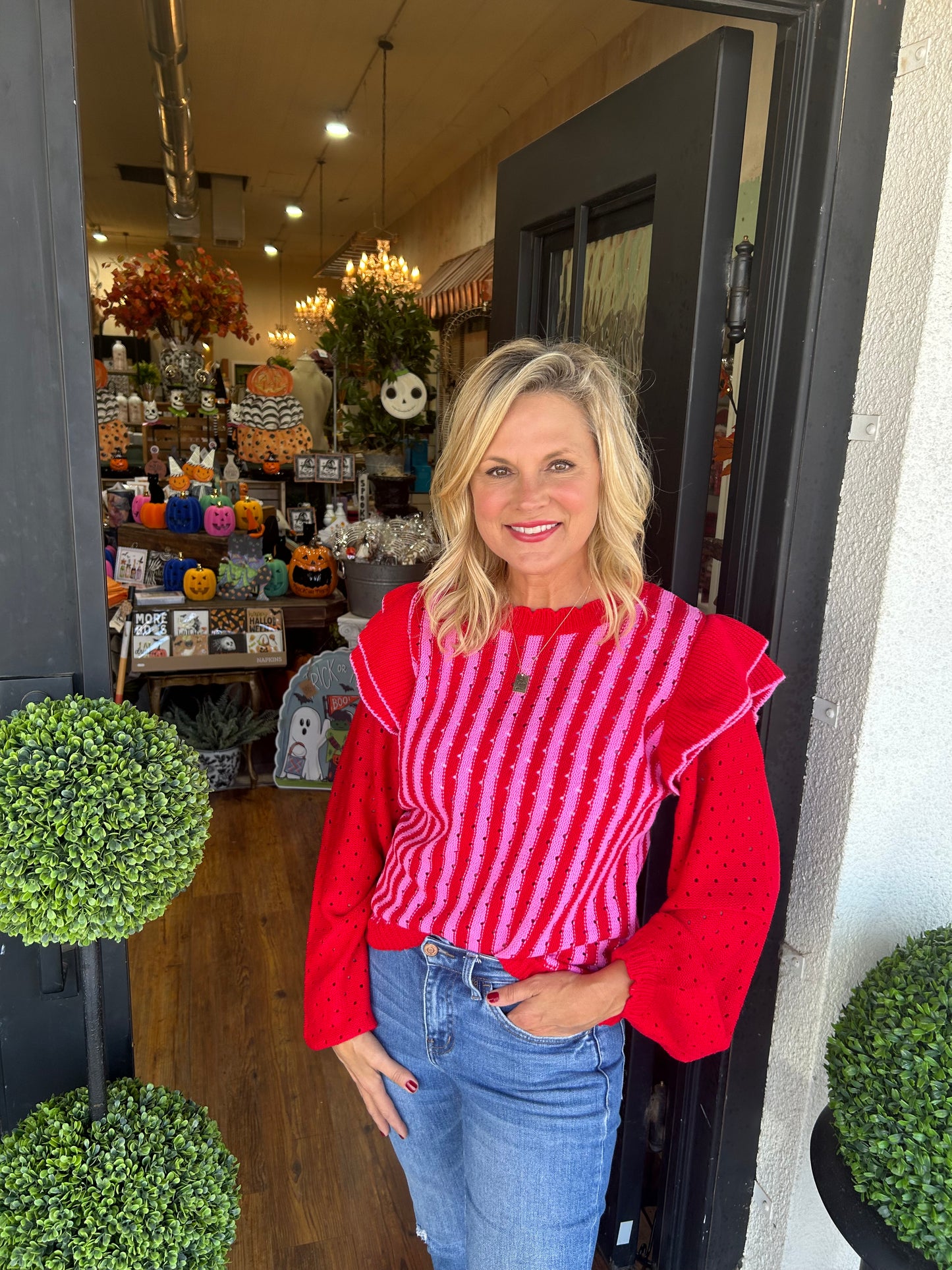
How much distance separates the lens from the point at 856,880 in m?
1.39

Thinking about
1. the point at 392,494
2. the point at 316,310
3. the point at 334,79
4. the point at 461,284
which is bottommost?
the point at 392,494

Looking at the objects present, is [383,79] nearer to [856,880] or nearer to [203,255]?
[203,255]

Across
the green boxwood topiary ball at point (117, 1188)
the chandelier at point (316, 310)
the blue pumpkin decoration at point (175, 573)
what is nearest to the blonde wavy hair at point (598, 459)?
the green boxwood topiary ball at point (117, 1188)

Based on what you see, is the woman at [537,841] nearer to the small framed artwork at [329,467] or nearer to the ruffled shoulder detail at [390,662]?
the ruffled shoulder detail at [390,662]

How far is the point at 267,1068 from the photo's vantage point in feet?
7.87

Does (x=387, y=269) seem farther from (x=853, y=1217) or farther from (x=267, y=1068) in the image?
(x=853, y=1217)

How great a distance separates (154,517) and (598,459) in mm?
3548

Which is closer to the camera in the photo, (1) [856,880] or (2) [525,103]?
(1) [856,880]

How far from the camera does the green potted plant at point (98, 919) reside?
995mm

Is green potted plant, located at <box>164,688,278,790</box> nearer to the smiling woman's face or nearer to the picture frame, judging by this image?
the picture frame

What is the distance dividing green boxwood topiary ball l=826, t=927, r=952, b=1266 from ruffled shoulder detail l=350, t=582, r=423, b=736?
754mm

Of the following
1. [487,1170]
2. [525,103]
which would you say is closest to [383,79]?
[525,103]

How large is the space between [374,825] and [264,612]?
2690 mm

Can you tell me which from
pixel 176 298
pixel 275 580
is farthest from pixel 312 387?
pixel 275 580
